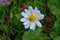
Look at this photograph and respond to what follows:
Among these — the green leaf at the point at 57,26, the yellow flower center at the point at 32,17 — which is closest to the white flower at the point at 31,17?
the yellow flower center at the point at 32,17

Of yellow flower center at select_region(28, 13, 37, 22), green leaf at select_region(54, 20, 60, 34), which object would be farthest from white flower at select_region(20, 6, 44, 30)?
green leaf at select_region(54, 20, 60, 34)

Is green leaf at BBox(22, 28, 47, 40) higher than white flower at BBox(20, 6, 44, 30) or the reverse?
the reverse

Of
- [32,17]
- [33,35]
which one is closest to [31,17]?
A: [32,17]

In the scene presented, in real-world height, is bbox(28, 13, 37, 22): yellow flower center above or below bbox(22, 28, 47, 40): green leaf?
above

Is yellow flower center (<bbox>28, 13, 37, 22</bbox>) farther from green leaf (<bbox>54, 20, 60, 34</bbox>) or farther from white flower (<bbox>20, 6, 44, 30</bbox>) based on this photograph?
green leaf (<bbox>54, 20, 60, 34</bbox>)

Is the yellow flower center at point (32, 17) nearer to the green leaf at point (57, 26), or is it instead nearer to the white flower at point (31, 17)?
the white flower at point (31, 17)

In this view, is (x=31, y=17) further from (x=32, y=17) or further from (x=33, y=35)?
(x=33, y=35)

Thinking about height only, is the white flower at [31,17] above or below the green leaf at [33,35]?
above

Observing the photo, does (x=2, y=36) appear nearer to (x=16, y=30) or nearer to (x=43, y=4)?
(x=16, y=30)

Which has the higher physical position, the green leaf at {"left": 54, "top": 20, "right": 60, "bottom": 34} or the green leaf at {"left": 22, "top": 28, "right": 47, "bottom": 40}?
the green leaf at {"left": 54, "top": 20, "right": 60, "bottom": 34}

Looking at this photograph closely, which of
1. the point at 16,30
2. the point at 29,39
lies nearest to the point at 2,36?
the point at 16,30
